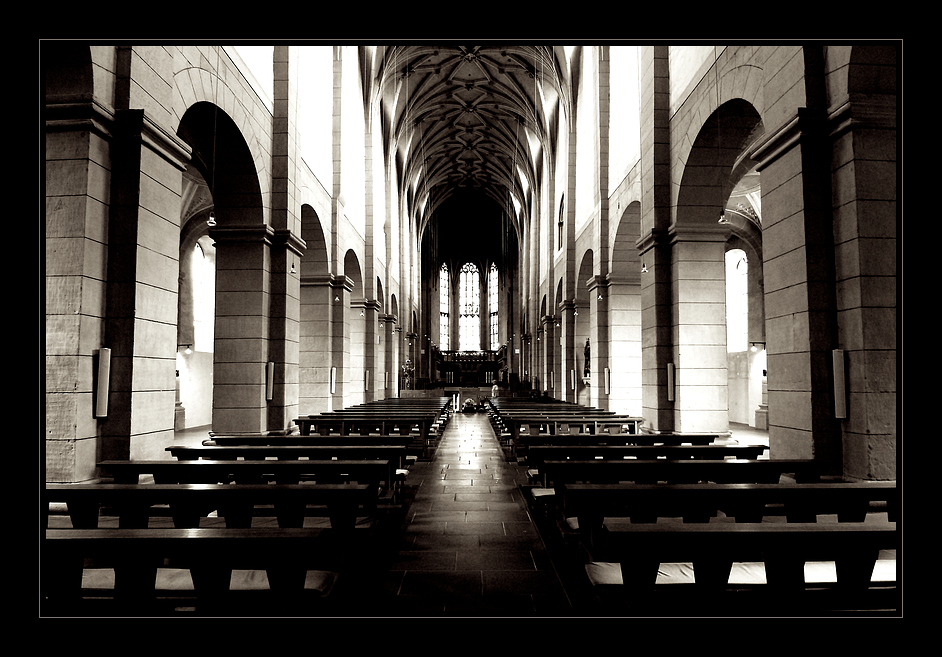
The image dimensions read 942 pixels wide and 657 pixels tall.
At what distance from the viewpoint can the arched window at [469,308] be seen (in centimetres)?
4641

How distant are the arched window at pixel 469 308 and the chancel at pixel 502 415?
31.0 m

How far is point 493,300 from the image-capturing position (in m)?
45.7

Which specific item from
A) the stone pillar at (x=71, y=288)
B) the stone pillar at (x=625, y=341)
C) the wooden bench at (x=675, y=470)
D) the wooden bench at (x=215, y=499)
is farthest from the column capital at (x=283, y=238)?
the stone pillar at (x=625, y=341)

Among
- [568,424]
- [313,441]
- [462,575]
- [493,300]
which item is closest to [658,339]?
[568,424]

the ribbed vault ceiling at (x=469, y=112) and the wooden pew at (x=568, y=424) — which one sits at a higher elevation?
the ribbed vault ceiling at (x=469, y=112)

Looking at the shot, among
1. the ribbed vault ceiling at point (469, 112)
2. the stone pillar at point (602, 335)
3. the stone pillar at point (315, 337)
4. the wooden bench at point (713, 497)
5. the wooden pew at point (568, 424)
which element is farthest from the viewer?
the ribbed vault ceiling at point (469, 112)

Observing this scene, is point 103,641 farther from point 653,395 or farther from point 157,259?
point 653,395

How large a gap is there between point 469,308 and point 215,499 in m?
43.4

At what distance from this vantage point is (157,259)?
5.76 m

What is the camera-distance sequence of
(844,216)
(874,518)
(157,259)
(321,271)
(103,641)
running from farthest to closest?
1. (321,271)
2. (157,259)
3. (844,216)
4. (874,518)
5. (103,641)

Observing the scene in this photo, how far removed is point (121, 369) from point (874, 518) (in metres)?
6.19

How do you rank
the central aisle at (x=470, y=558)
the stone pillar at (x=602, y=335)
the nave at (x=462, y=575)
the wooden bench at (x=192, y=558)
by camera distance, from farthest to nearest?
the stone pillar at (x=602, y=335) < the central aisle at (x=470, y=558) < the nave at (x=462, y=575) < the wooden bench at (x=192, y=558)

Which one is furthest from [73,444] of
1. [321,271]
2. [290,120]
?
[321,271]

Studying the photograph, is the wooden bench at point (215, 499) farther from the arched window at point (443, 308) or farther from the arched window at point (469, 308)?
the arched window at point (469, 308)
